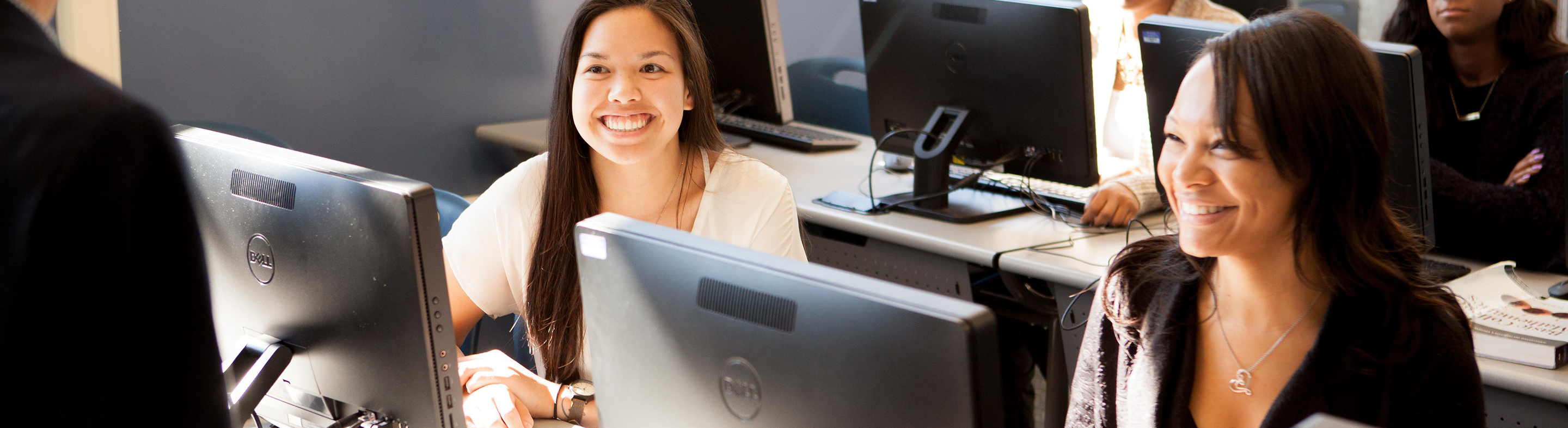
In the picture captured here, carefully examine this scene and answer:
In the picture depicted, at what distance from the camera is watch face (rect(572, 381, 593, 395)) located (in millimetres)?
1354

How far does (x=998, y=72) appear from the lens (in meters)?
2.24

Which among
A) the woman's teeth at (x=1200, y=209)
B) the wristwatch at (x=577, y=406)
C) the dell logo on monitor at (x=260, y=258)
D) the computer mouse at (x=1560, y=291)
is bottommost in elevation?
the computer mouse at (x=1560, y=291)

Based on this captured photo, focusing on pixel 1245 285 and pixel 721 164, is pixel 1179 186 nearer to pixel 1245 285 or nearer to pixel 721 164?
pixel 1245 285

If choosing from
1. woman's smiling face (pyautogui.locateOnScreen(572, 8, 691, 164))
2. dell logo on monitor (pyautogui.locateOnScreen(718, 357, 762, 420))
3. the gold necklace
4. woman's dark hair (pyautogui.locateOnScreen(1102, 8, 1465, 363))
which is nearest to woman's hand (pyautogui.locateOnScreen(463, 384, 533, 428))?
woman's smiling face (pyautogui.locateOnScreen(572, 8, 691, 164))

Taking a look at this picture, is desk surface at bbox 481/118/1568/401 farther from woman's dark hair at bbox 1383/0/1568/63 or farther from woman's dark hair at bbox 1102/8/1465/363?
woman's dark hair at bbox 1102/8/1465/363

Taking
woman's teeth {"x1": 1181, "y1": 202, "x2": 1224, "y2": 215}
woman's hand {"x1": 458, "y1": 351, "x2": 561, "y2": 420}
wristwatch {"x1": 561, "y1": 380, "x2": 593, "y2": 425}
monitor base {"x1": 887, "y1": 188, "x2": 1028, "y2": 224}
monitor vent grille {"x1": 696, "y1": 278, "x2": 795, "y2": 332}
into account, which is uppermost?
monitor vent grille {"x1": 696, "y1": 278, "x2": 795, "y2": 332}

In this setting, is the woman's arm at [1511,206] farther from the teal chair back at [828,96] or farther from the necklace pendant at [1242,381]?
the teal chair back at [828,96]

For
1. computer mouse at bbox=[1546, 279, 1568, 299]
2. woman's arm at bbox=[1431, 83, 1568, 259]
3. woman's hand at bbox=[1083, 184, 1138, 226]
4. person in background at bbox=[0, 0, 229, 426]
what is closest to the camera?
person in background at bbox=[0, 0, 229, 426]

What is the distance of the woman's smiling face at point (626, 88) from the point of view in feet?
5.16

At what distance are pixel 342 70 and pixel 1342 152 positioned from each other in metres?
2.78

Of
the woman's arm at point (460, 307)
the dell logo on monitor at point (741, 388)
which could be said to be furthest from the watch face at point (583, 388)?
the dell logo on monitor at point (741, 388)

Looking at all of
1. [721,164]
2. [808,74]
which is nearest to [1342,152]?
[721,164]

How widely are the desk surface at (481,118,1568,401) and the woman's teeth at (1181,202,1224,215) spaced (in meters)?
0.66

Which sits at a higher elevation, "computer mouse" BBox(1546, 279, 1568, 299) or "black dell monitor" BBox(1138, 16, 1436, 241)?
"black dell monitor" BBox(1138, 16, 1436, 241)
